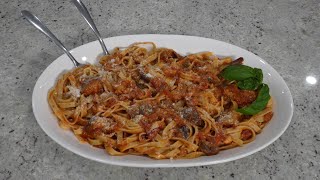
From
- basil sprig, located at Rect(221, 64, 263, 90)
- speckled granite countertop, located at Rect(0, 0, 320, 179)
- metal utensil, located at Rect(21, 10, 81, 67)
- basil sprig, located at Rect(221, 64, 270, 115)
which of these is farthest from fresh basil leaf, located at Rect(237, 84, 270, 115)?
metal utensil, located at Rect(21, 10, 81, 67)

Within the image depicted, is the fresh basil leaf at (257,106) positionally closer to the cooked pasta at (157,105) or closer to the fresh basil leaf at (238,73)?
the cooked pasta at (157,105)

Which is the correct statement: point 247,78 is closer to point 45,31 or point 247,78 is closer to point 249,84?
point 249,84

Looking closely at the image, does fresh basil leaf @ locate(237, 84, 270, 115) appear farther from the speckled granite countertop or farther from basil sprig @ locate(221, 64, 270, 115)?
the speckled granite countertop

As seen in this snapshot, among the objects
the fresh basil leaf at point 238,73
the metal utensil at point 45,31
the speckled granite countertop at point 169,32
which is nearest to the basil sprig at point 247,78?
the fresh basil leaf at point 238,73

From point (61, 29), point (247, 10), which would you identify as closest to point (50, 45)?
point (61, 29)

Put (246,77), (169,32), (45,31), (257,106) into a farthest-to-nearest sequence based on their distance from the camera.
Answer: (169,32)
(45,31)
(246,77)
(257,106)

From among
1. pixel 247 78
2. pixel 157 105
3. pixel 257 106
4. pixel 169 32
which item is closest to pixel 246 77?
pixel 247 78
